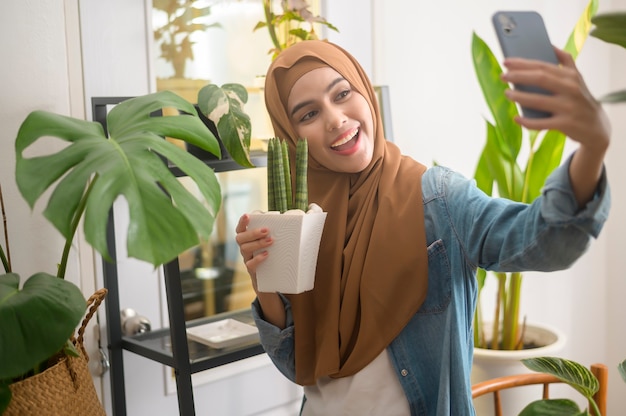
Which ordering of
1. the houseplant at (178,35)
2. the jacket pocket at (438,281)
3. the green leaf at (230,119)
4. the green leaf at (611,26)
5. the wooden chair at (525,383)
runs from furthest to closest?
the houseplant at (178,35), the wooden chair at (525,383), the green leaf at (230,119), the jacket pocket at (438,281), the green leaf at (611,26)

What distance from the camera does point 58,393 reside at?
1136 mm

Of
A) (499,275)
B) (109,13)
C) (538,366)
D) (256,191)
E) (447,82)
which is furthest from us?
(447,82)

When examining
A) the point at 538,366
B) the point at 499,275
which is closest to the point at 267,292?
the point at 538,366

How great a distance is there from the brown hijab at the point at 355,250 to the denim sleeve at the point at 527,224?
78 mm

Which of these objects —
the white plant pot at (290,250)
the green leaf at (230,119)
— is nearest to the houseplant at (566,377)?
the white plant pot at (290,250)

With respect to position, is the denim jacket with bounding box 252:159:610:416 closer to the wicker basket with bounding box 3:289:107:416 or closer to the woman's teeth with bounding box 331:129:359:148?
the woman's teeth with bounding box 331:129:359:148

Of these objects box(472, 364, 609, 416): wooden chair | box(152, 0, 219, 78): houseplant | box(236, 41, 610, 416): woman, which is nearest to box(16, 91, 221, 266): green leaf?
box(236, 41, 610, 416): woman

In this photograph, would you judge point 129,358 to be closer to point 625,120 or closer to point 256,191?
point 256,191

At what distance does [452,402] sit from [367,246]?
1.02ft

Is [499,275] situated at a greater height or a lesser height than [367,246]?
lesser

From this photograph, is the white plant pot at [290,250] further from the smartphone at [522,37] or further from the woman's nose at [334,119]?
the smartphone at [522,37]

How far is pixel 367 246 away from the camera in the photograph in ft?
4.04

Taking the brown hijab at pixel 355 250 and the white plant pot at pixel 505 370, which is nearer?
the brown hijab at pixel 355 250

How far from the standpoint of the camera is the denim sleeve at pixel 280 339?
129cm
